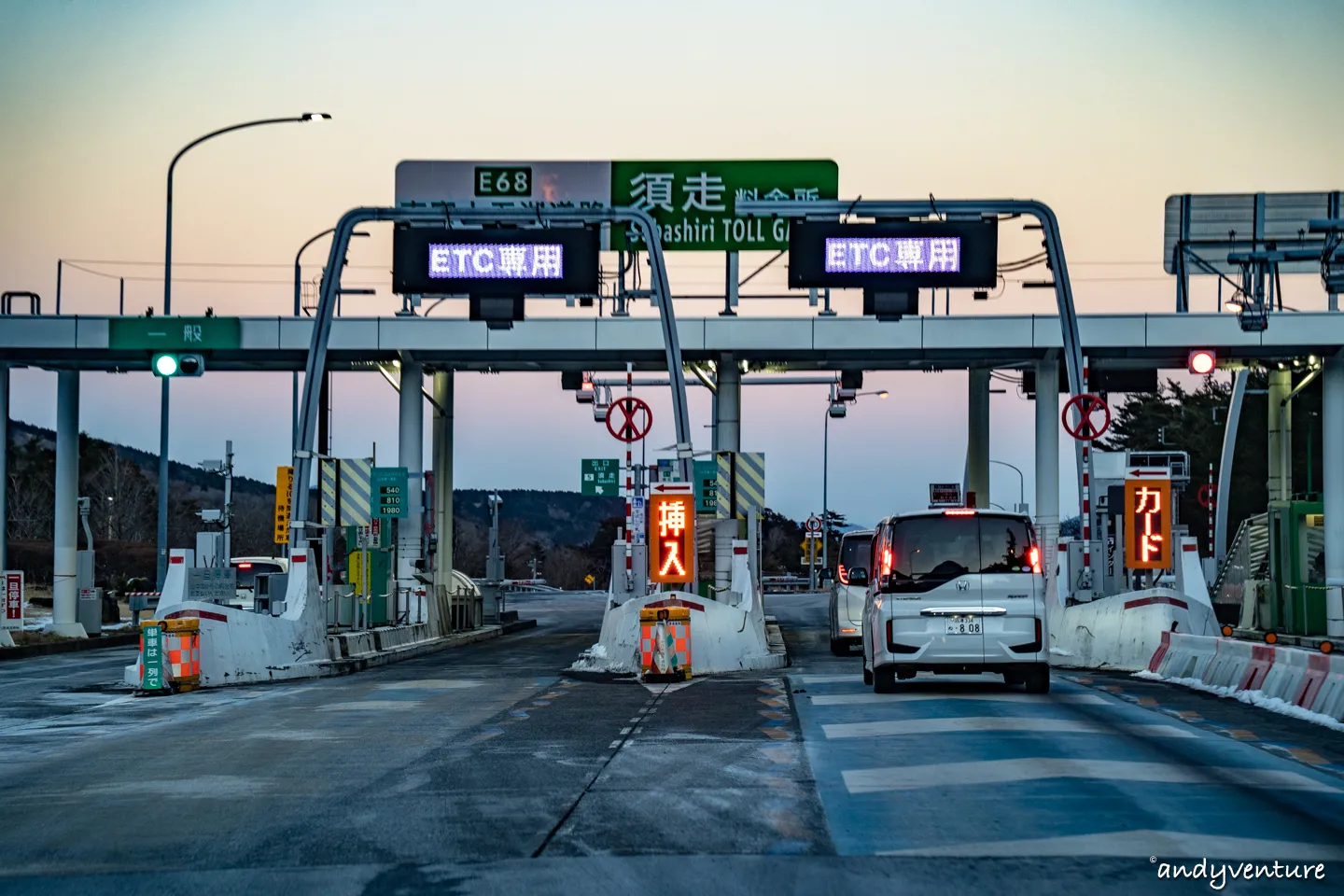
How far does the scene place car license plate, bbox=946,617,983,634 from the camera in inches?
716

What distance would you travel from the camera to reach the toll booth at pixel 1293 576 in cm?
3641

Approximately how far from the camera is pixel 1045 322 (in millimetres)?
36844

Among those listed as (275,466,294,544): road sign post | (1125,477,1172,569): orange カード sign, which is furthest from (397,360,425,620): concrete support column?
(1125,477,1172,569): orange カード sign

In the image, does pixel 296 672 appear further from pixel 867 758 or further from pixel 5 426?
pixel 5 426

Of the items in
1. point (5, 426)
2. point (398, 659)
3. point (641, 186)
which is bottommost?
point (398, 659)

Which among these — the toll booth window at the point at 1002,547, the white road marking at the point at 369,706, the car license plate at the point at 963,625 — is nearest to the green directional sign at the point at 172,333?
the white road marking at the point at 369,706

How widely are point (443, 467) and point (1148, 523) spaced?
75.0ft

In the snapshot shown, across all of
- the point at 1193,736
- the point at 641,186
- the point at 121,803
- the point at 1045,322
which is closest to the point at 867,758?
the point at 1193,736

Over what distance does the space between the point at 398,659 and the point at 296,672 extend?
6.59 metres

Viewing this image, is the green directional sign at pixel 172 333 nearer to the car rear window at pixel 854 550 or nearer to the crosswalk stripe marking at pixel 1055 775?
the car rear window at pixel 854 550

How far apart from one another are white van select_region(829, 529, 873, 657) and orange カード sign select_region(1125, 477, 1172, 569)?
399cm

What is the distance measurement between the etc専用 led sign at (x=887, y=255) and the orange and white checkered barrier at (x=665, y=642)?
7128 millimetres

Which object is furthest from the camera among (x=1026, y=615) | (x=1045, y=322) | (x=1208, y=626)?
(x=1045, y=322)

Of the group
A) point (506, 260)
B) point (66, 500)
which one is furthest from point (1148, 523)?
point (66, 500)
